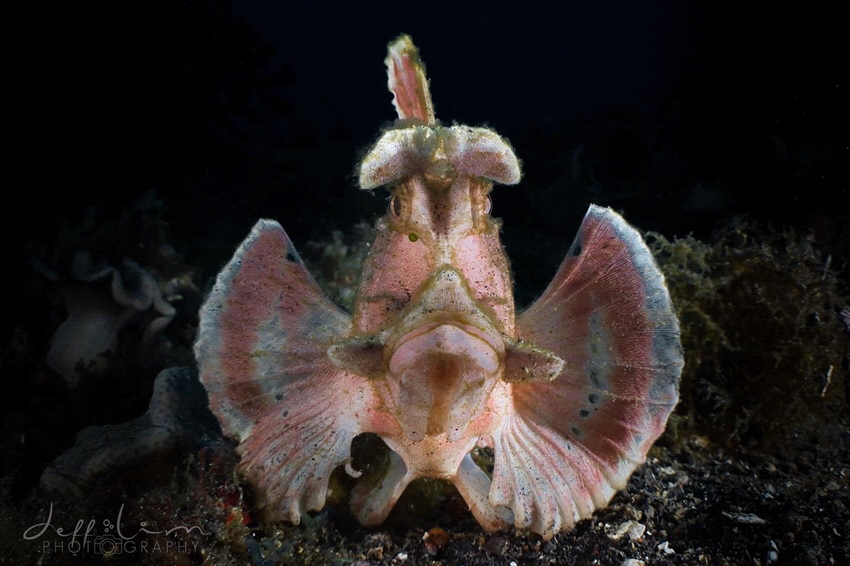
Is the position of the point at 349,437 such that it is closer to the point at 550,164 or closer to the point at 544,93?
the point at 550,164

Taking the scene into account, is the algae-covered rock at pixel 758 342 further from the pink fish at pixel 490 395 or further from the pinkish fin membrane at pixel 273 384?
the pinkish fin membrane at pixel 273 384

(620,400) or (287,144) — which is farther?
(287,144)

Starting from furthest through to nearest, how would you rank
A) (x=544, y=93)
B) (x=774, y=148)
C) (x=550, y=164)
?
1. (x=544, y=93)
2. (x=550, y=164)
3. (x=774, y=148)

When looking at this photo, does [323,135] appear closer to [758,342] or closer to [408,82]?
[408,82]

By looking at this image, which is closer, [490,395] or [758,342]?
[490,395]

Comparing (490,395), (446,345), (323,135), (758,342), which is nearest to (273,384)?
(490,395)

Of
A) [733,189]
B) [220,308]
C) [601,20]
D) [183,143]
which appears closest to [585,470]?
[220,308]

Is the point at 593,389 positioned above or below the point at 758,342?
above
